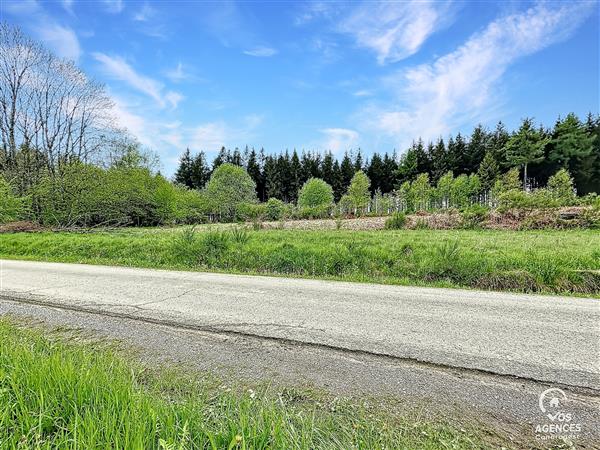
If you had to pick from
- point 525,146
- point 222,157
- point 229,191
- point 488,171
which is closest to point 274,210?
point 229,191

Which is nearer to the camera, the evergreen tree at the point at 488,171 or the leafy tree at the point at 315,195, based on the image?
the leafy tree at the point at 315,195

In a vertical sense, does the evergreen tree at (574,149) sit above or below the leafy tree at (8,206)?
above

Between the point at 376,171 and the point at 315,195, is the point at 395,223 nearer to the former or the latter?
the point at 315,195

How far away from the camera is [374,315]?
443 cm

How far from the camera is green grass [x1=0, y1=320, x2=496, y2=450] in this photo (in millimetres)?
1642

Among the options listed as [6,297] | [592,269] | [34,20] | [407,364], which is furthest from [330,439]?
[34,20]

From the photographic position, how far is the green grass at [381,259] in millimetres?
7020

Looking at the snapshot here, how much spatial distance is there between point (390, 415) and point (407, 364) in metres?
0.87

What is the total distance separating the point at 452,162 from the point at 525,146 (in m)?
10.3

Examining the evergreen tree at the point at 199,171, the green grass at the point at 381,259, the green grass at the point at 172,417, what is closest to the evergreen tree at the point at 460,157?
the evergreen tree at the point at 199,171

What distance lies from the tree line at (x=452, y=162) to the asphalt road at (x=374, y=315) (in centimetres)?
4083

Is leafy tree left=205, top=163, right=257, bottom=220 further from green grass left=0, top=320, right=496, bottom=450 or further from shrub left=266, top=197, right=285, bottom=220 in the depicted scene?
green grass left=0, top=320, right=496, bottom=450

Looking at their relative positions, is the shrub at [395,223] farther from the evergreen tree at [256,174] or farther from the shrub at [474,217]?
the evergreen tree at [256,174]

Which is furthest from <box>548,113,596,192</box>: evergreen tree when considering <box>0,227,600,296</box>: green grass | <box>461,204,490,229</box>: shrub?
<box>0,227,600,296</box>: green grass
